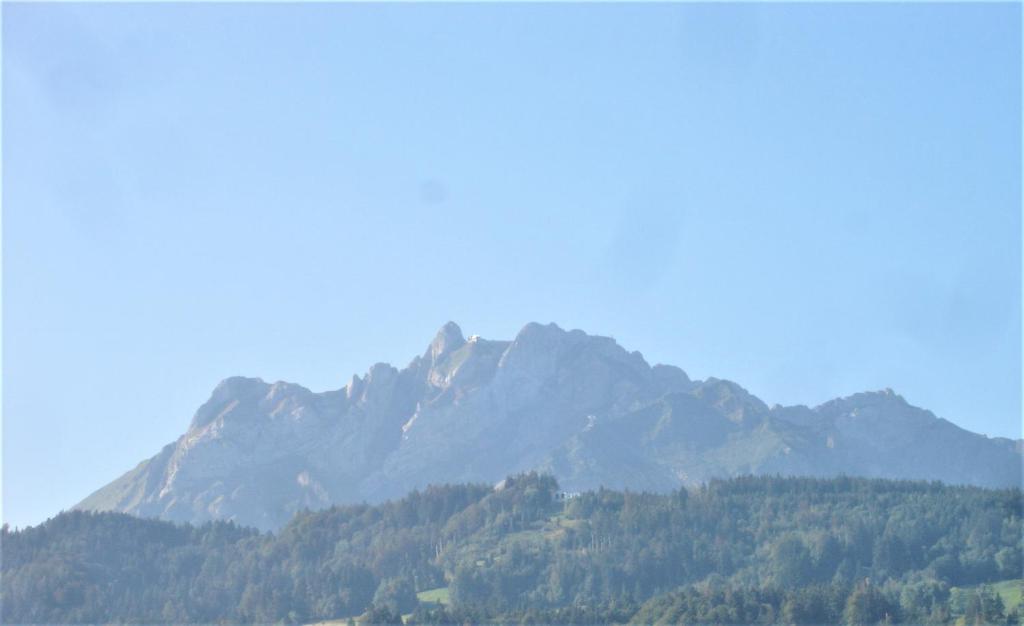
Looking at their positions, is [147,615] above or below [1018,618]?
above

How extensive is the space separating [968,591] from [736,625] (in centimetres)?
3575

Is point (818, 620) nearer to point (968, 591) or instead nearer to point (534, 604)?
point (968, 591)

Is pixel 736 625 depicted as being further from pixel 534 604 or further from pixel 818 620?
pixel 534 604

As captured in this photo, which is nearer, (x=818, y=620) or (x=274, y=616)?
(x=818, y=620)

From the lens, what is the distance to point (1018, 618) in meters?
152

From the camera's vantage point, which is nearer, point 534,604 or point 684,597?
point 684,597

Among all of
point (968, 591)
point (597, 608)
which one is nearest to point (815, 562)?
point (968, 591)

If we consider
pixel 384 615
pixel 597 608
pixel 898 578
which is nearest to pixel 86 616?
pixel 384 615

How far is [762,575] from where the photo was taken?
650 ft

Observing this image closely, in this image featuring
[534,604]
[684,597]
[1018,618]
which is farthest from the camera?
[534,604]

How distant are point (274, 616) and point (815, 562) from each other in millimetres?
70158

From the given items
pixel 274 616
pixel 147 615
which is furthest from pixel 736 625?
pixel 147 615

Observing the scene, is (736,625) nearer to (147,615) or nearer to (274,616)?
(274,616)

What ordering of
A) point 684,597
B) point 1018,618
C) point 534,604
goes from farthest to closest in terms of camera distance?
point 534,604
point 684,597
point 1018,618
